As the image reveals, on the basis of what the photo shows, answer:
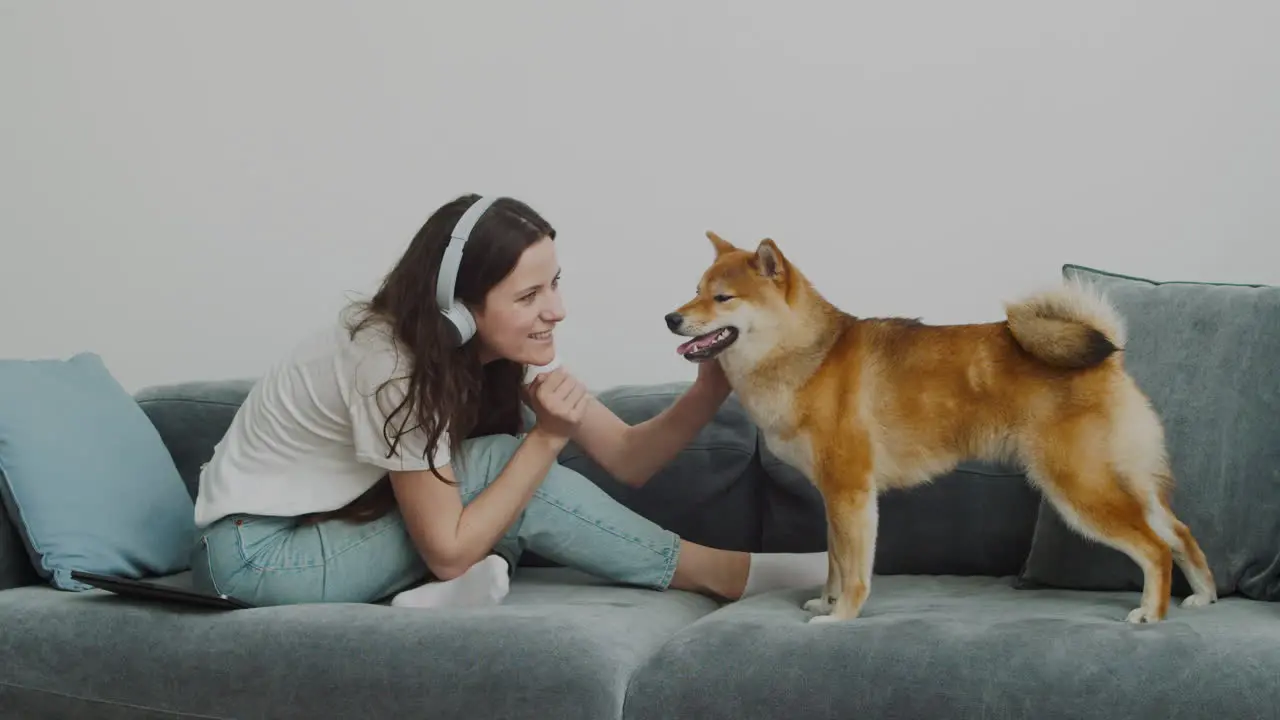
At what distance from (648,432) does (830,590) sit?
542mm

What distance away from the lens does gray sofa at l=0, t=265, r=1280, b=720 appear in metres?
1.69

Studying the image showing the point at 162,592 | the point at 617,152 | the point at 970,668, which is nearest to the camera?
the point at 970,668

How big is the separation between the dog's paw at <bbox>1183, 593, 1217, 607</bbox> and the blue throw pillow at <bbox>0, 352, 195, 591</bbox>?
6.40 ft

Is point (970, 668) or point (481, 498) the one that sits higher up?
point (481, 498)

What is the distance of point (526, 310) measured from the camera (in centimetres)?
218

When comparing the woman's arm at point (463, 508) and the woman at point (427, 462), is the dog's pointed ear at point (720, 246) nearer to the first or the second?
the woman at point (427, 462)

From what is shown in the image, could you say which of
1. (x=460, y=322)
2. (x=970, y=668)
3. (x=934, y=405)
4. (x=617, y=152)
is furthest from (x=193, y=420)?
(x=970, y=668)

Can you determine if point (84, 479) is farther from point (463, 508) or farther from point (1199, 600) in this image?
point (1199, 600)

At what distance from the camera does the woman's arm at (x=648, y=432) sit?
7.86ft

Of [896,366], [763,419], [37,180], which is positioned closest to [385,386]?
[763,419]

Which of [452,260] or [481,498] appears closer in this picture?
[452,260]

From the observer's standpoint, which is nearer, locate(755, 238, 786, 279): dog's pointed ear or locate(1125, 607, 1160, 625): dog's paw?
locate(1125, 607, 1160, 625): dog's paw

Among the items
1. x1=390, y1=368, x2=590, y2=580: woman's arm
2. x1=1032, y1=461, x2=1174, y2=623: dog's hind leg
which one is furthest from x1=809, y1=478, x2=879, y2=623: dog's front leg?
x1=390, y1=368, x2=590, y2=580: woman's arm

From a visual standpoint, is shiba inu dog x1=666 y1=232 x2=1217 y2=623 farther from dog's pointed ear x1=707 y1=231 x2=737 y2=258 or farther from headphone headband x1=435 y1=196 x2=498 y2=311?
headphone headband x1=435 y1=196 x2=498 y2=311
